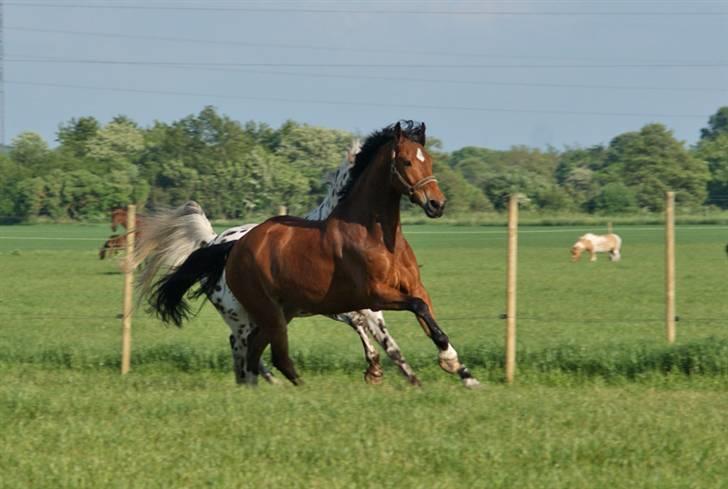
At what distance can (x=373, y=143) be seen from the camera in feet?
33.2

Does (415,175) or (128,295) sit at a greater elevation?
(415,175)

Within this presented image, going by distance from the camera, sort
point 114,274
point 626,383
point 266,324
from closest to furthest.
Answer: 1. point 266,324
2. point 626,383
3. point 114,274

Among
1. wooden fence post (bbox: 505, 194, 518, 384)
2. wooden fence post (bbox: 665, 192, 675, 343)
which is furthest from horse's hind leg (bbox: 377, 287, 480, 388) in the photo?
wooden fence post (bbox: 665, 192, 675, 343)

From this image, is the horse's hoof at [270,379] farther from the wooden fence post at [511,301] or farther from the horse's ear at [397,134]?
the horse's ear at [397,134]

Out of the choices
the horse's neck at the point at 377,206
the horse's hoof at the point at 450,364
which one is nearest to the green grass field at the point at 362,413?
the horse's hoof at the point at 450,364

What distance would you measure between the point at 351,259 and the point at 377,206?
0.45 meters

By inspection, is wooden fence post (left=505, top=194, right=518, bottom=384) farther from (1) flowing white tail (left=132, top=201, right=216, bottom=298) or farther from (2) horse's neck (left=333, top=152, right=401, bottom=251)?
(1) flowing white tail (left=132, top=201, right=216, bottom=298)

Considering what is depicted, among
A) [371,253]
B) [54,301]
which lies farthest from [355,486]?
[54,301]

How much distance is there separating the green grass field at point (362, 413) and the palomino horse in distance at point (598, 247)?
16094mm

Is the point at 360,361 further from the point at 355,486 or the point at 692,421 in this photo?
the point at 355,486

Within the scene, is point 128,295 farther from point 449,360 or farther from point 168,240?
point 449,360

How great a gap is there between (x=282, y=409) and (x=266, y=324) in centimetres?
201

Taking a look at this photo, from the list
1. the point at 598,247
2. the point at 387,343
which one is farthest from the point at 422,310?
the point at 598,247

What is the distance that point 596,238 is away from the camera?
33.7m
